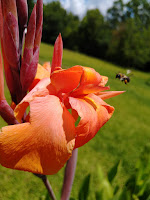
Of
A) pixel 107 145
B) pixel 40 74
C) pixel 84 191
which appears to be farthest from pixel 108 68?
pixel 107 145

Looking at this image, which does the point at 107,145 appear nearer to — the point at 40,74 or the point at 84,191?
the point at 84,191

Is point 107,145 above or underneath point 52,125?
underneath

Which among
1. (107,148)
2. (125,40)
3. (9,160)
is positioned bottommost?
(107,148)

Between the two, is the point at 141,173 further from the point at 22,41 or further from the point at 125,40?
the point at 22,41

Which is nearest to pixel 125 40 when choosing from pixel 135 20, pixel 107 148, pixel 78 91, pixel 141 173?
pixel 135 20

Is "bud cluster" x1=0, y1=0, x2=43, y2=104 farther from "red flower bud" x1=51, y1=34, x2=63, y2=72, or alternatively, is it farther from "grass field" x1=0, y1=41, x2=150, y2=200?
"grass field" x1=0, y1=41, x2=150, y2=200

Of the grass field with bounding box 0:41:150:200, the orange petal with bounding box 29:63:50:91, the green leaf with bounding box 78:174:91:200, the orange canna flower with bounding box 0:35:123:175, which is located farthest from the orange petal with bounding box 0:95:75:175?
the green leaf with bounding box 78:174:91:200
